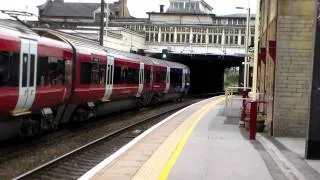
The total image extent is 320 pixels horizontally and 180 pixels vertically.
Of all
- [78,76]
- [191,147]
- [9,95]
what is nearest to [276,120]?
[191,147]

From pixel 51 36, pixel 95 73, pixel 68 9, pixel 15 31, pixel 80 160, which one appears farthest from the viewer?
pixel 68 9

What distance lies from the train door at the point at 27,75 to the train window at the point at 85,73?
5.00 metres

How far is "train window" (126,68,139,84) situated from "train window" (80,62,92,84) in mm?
7452

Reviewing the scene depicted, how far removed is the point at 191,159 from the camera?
12.9 meters

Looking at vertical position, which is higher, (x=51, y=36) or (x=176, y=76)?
(x=51, y=36)

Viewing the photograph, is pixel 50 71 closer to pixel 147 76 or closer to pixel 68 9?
pixel 147 76

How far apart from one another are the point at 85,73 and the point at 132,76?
9629mm

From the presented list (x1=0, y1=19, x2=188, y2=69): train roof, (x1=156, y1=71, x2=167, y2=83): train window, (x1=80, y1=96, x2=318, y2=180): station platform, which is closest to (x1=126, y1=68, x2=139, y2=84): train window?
(x1=0, y1=19, x2=188, y2=69): train roof

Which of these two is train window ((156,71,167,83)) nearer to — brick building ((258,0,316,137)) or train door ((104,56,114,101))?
train door ((104,56,114,101))

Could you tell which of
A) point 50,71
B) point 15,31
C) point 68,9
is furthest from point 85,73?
point 68,9

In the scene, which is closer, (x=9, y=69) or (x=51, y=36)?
(x=9, y=69)

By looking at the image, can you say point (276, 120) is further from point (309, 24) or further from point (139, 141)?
point (139, 141)

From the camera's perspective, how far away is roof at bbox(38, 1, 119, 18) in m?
103

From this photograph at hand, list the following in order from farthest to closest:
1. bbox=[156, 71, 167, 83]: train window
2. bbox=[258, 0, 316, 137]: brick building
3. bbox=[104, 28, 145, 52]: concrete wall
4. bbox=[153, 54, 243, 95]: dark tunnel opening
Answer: bbox=[153, 54, 243, 95]: dark tunnel opening
bbox=[104, 28, 145, 52]: concrete wall
bbox=[156, 71, 167, 83]: train window
bbox=[258, 0, 316, 137]: brick building
